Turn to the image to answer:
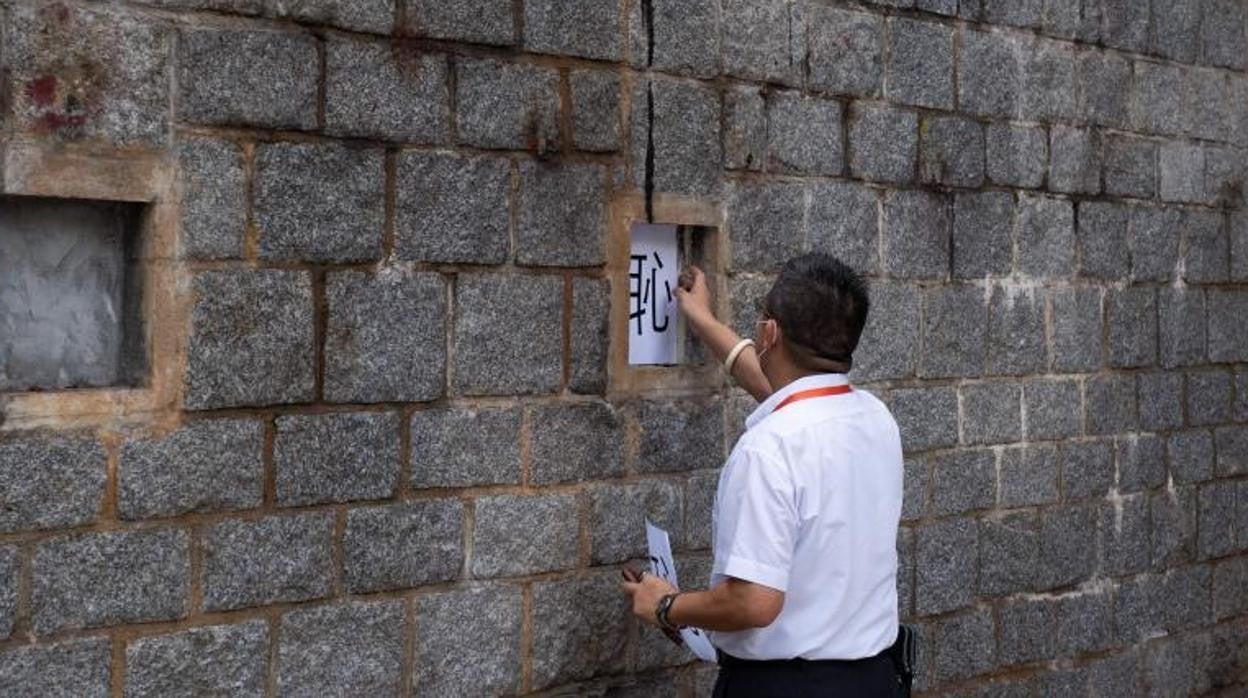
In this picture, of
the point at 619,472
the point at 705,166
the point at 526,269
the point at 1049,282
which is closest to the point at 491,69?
the point at 526,269

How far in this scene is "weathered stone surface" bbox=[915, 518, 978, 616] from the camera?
6.22 meters

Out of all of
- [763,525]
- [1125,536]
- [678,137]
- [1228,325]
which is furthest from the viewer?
[1228,325]

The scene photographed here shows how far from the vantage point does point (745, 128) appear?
5.54 metres

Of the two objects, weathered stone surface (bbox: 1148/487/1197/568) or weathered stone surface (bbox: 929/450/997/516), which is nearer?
weathered stone surface (bbox: 929/450/997/516)

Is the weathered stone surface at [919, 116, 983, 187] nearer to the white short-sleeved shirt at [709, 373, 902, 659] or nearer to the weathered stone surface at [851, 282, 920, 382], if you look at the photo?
the weathered stone surface at [851, 282, 920, 382]

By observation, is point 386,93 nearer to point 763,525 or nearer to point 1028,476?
point 763,525

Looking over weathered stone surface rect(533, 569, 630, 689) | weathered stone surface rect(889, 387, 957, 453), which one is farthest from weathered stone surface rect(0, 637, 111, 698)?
weathered stone surface rect(889, 387, 957, 453)

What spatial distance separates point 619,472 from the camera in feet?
16.9

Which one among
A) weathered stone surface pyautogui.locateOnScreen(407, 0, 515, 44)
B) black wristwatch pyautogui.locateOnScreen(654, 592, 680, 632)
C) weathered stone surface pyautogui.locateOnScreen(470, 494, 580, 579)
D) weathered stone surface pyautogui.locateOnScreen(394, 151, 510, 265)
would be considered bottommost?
black wristwatch pyautogui.locateOnScreen(654, 592, 680, 632)

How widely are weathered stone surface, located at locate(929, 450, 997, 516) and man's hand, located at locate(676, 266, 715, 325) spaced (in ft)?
4.42

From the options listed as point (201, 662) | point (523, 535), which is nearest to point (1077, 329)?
point (523, 535)

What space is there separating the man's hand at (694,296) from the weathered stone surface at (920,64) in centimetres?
120

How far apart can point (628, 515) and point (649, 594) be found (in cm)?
92

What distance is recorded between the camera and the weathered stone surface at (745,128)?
18.0 feet
